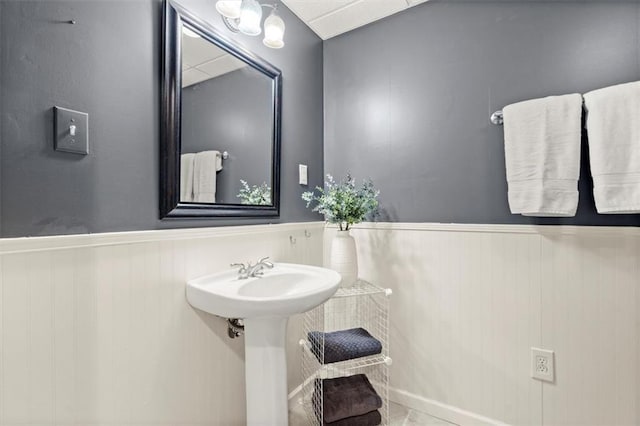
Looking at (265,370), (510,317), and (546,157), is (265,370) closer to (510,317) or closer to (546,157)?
(510,317)

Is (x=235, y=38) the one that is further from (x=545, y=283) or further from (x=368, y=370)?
(x=368, y=370)

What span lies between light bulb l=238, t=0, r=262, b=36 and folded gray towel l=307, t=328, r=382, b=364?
133cm

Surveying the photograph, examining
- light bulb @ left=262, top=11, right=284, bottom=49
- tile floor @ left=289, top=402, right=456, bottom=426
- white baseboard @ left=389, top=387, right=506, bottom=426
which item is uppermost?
light bulb @ left=262, top=11, right=284, bottom=49

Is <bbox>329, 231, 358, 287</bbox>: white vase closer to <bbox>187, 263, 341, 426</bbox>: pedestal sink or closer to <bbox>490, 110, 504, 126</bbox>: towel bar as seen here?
<bbox>187, 263, 341, 426</bbox>: pedestal sink

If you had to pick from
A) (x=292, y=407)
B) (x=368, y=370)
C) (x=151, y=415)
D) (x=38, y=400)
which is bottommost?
(x=292, y=407)

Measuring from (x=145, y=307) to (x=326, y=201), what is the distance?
88cm

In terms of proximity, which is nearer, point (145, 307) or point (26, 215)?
point (26, 215)

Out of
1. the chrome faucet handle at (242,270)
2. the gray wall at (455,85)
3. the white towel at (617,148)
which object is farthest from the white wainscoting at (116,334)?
the white towel at (617,148)

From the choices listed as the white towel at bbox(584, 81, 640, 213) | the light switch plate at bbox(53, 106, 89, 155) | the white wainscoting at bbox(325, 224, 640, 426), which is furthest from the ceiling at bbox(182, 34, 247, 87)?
the white towel at bbox(584, 81, 640, 213)

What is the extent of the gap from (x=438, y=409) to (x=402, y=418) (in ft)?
0.61

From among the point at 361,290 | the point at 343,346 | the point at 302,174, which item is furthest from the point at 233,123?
the point at 343,346

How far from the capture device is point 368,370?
65.9 inches

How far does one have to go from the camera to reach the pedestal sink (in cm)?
97

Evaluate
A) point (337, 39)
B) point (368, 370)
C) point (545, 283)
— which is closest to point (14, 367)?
point (368, 370)
